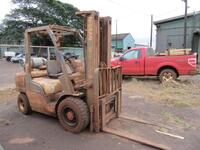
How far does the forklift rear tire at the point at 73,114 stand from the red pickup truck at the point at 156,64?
22.1 feet

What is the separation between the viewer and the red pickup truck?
942cm

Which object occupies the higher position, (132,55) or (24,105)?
(132,55)

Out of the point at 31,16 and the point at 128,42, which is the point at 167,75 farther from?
the point at 128,42

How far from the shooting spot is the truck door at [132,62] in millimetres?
10359

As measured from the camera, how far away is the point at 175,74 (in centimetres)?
979

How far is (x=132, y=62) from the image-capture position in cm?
1048

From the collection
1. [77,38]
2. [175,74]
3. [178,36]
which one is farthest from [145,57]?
[178,36]

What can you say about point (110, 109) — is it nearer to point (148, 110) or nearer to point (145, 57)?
point (148, 110)

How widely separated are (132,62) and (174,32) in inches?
503

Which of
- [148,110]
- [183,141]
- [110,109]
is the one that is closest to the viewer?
[183,141]

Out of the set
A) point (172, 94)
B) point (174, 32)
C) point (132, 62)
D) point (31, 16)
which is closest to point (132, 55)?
point (132, 62)

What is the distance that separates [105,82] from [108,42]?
3.15 feet

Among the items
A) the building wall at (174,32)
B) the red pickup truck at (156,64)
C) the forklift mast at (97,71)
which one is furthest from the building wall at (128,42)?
the forklift mast at (97,71)

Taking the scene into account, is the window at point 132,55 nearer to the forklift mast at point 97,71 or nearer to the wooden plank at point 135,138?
the forklift mast at point 97,71
